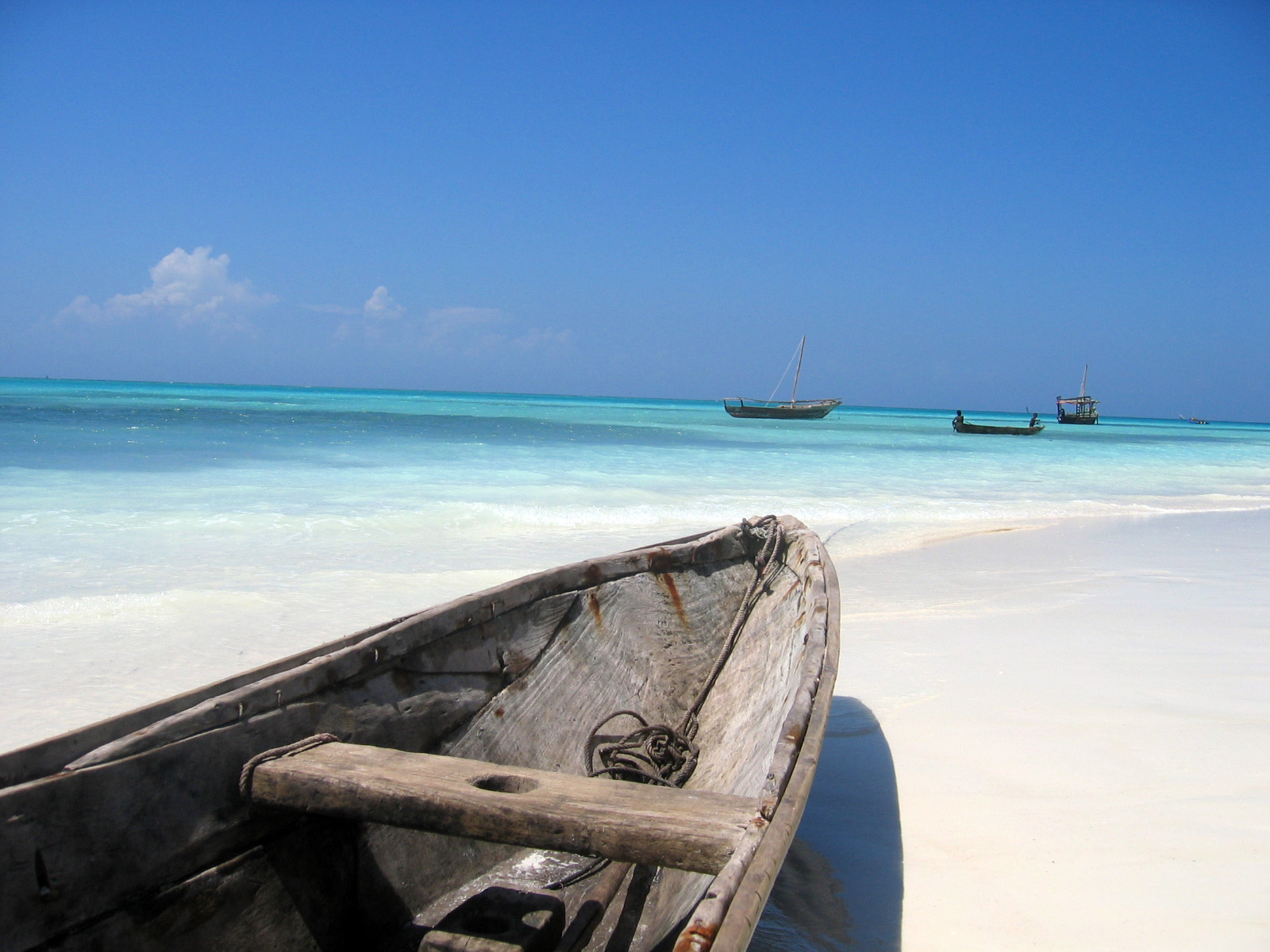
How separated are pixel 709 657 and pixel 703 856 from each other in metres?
2.18

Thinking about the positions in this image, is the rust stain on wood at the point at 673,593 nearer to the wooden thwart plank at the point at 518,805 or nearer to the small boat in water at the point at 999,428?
the wooden thwart plank at the point at 518,805

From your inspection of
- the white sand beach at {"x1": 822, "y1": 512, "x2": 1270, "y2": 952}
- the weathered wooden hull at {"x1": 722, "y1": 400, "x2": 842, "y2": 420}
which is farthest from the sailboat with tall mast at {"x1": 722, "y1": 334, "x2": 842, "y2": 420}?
the white sand beach at {"x1": 822, "y1": 512, "x2": 1270, "y2": 952}

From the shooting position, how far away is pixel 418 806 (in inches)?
75.4

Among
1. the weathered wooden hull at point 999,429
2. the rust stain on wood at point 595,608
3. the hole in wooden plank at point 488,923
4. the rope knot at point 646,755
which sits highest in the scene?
the weathered wooden hull at point 999,429

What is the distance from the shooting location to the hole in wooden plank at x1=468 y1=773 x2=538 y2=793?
2.06 m

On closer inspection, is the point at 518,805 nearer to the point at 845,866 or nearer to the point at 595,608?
the point at 845,866

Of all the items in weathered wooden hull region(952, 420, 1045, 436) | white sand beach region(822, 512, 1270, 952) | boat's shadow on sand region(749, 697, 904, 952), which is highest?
weathered wooden hull region(952, 420, 1045, 436)

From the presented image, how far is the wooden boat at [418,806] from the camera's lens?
1725 mm

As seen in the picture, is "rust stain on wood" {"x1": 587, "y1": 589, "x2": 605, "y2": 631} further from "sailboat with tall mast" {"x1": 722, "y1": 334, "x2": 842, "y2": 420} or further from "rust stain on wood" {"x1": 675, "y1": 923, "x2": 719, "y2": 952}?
"sailboat with tall mast" {"x1": 722, "y1": 334, "x2": 842, "y2": 420}

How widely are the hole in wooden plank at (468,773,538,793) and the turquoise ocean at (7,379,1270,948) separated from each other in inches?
37.3

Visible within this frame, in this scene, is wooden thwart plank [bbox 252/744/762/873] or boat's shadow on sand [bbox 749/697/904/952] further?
boat's shadow on sand [bbox 749/697/904/952]

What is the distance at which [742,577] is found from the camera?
171 inches

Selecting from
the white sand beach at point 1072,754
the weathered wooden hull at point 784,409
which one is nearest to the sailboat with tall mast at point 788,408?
the weathered wooden hull at point 784,409

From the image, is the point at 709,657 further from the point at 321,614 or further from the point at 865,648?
the point at 321,614
